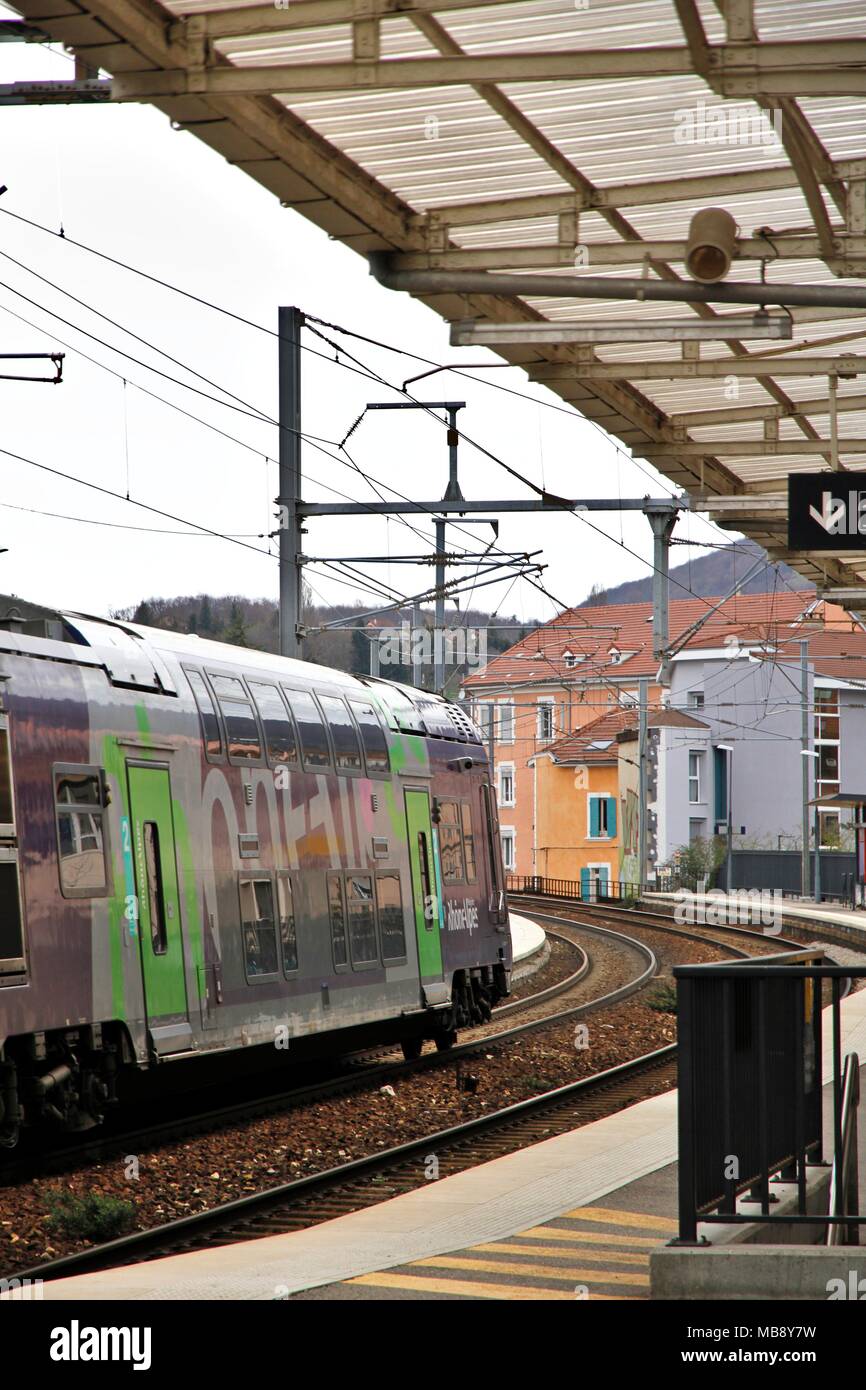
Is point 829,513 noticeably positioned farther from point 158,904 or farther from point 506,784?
point 506,784

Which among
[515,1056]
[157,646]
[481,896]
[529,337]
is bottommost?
[515,1056]

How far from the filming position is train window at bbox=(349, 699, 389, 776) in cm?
1727

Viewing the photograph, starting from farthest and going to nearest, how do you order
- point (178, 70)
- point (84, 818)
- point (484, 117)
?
1. point (84, 818)
2. point (484, 117)
3. point (178, 70)

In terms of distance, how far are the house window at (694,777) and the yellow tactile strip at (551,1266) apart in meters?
65.2

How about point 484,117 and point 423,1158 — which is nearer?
point 484,117

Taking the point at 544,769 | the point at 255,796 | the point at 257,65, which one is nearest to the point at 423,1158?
the point at 255,796

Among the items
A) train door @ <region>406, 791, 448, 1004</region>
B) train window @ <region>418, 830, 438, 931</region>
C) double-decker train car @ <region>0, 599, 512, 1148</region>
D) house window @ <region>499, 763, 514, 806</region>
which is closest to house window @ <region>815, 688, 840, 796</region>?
house window @ <region>499, 763, 514, 806</region>

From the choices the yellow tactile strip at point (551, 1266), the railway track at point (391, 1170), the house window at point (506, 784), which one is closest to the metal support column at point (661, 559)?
the railway track at point (391, 1170)

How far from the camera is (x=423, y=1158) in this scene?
1315 cm

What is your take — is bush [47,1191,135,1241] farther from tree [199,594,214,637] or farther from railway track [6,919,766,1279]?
tree [199,594,214,637]

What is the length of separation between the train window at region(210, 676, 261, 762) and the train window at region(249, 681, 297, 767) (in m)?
0.19

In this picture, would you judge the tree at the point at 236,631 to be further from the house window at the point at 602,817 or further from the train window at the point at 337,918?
the train window at the point at 337,918

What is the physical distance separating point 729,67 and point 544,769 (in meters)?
70.6
